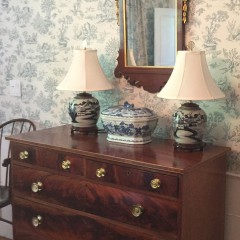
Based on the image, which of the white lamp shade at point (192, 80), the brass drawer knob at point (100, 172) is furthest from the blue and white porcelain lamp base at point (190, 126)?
the brass drawer knob at point (100, 172)

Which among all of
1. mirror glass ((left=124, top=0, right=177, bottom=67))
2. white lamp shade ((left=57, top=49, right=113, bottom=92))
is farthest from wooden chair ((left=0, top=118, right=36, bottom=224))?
mirror glass ((left=124, top=0, right=177, bottom=67))

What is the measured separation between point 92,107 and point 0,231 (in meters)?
1.50

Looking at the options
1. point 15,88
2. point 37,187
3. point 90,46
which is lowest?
point 37,187

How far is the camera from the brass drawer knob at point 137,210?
195cm

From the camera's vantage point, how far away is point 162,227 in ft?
6.21

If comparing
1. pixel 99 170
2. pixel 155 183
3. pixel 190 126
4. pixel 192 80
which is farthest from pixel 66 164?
pixel 192 80

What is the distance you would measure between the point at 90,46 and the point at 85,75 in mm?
341

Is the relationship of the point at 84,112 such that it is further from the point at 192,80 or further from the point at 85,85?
the point at 192,80

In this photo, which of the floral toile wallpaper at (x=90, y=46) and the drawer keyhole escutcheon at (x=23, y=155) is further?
the drawer keyhole escutcheon at (x=23, y=155)

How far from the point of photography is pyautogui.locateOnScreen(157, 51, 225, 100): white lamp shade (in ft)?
6.50

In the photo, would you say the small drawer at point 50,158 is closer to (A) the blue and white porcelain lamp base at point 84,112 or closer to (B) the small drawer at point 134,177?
(B) the small drawer at point 134,177

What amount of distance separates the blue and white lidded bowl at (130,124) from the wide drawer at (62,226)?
0.43 m

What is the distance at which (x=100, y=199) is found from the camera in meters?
2.10

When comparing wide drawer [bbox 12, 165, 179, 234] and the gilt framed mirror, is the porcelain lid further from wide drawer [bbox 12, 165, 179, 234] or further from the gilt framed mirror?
wide drawer [bbox 12, 165, 179, 234]
